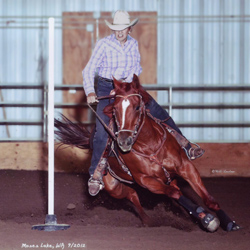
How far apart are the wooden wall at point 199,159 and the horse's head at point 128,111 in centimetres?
454

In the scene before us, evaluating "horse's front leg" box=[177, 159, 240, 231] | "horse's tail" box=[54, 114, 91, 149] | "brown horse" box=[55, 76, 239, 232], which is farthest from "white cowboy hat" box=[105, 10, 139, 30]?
"horse's tail" box=[54, 114, 91, 149]

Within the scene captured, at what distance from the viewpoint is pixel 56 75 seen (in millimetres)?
11883

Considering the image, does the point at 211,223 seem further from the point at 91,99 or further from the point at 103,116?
the point at 91,99

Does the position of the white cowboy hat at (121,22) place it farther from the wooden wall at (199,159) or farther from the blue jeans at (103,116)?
the wooden wall at (199,159)

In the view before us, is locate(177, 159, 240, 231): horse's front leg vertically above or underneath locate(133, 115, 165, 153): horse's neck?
underneath

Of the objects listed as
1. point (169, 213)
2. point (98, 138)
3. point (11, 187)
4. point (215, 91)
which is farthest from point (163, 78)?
point (98, 138)

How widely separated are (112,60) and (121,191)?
1724 millimetres

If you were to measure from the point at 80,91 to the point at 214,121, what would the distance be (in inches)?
113

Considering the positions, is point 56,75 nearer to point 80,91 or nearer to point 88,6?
point 80,91

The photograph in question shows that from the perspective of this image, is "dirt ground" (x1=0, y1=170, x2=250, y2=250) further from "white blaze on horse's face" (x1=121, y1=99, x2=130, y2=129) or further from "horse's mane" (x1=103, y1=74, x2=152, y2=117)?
"horse's mane" (x1=103, y1=74, x2=152, y2=117)

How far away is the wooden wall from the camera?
973 cm

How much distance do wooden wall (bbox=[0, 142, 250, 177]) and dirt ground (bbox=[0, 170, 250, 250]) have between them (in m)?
0.25

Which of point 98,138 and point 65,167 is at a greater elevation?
point 98,138

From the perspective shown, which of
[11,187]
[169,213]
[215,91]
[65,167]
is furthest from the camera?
[215,91]
